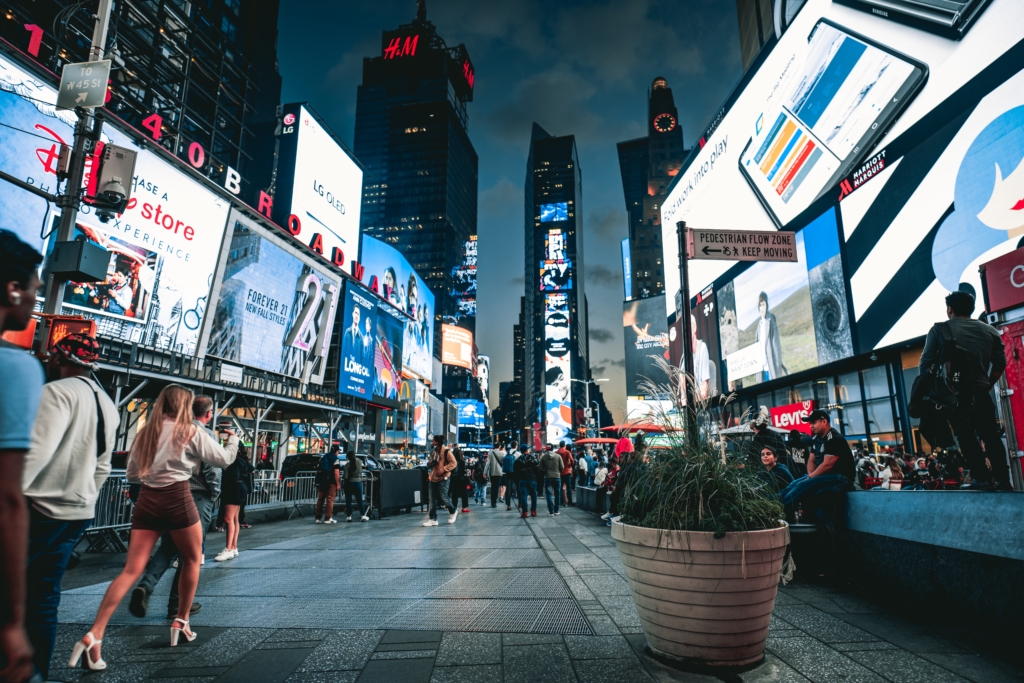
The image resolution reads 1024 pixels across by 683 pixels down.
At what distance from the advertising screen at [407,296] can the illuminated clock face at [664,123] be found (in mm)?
94884

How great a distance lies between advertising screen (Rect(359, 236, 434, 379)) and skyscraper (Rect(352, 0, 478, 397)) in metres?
86.2

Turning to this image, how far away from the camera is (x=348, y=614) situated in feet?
13.7

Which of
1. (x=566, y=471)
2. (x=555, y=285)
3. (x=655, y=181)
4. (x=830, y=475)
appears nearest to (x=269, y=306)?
(x=566, y=471)

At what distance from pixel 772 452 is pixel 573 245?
129313 millimetres

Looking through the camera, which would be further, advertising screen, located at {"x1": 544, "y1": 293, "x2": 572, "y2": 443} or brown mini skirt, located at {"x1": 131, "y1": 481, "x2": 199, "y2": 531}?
advertising screen, located at {"x1": 544, "y1": 293, "x2": 572, "y2": 443}

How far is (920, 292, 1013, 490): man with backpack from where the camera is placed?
404cm

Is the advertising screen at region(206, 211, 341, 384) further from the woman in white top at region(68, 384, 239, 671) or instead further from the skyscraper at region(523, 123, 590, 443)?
the skyscraper at region(523, 123, 590, 443)

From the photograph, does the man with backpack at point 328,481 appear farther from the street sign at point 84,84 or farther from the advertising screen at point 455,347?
the advertising screen at point 455,347

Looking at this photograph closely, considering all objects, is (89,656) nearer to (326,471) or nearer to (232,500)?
(232,500)

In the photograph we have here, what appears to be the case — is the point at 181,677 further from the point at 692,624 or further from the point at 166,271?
the point at 166,271

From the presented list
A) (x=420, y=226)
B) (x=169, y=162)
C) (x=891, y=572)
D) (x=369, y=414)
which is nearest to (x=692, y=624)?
(x=891, y=572)

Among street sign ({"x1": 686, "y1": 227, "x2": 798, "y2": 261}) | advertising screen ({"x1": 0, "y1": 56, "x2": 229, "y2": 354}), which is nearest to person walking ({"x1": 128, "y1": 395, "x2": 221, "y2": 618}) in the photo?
street sign ({"x1": 686, "y1": 227, "x2": 798, "y2": 261})

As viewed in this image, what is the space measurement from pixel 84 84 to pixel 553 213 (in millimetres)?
126111

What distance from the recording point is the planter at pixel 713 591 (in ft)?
9.31
